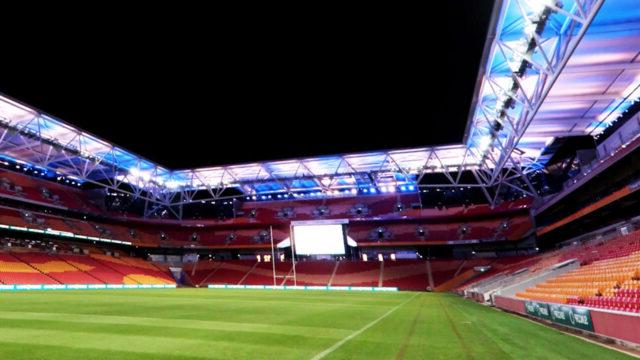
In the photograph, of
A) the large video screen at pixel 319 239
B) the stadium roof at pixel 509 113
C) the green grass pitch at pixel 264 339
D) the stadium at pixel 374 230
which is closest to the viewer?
the green grass pitch at pixel 264 339

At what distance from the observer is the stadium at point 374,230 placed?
25.0 ft

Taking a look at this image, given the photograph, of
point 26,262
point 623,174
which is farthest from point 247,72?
point 26,262

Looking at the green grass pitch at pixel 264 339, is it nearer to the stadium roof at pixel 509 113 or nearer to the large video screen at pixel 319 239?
the stadium roof at pixel 509 113

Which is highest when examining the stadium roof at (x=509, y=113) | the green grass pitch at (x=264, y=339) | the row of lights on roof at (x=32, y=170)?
the row of lights on roof at (x=32, y=170)

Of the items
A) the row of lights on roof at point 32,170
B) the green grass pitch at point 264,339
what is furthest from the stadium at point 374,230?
the row of lights on roof at point 32,170

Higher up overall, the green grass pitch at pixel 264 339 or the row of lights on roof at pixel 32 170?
the row of lights on roof at pixel 32 170

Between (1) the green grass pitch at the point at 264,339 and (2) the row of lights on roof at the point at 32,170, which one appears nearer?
(1) the green grass pitch at the point at 264,339

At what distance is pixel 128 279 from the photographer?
120 ft

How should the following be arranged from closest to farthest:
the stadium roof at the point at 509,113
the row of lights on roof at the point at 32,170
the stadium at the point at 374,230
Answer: the stadium at the point at 374,230, the stadium roof at the point at 509,113, the row of lights on roof at the point at 32,170

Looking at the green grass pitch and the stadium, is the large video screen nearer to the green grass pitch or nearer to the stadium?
the stadium

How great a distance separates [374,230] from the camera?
4553 cm

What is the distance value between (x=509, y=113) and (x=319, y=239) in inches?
856

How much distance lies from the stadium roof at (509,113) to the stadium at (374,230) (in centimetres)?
13

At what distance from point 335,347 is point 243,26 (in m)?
11.6
